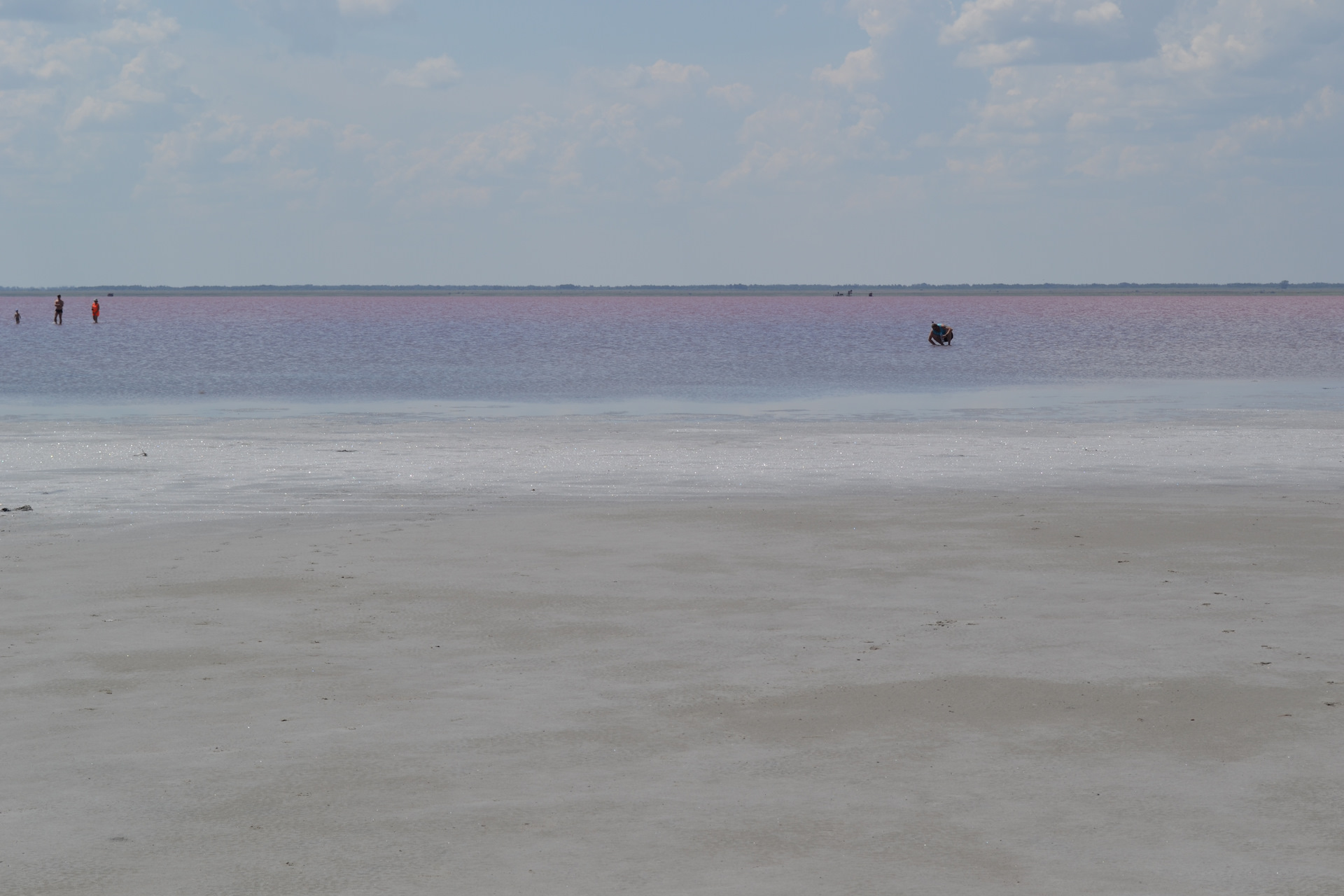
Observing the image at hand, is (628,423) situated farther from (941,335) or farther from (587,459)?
(941,335)

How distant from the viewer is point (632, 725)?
27.6ft

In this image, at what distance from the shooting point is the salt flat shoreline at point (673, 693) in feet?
21.2

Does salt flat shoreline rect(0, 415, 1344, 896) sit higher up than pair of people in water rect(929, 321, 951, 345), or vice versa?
pair of people in water rect(929, 321, 951, 345)

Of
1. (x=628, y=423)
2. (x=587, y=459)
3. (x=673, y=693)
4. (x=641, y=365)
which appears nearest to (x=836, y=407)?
(x=628, y=423)

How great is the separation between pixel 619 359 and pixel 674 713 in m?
56.6

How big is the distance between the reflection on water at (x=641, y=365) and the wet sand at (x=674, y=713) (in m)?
21.8

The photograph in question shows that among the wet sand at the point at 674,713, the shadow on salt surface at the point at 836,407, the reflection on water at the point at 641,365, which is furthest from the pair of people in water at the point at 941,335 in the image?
the wet sand at the point at 674,713

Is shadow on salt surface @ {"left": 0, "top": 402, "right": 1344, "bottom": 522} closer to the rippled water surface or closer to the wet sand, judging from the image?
the wet sand

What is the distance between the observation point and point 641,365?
196ft

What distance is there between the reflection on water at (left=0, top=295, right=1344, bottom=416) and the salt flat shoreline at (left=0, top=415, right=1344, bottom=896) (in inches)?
790

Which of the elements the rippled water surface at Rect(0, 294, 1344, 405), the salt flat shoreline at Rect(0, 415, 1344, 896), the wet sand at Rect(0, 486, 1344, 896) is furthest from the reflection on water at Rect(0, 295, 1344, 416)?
the wet sand at Rect(0, 486, 1344, 896)

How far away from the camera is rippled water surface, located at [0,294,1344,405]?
147 ft

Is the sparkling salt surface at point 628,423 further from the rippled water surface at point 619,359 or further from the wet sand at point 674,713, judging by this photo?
the wet sand at point 674,713

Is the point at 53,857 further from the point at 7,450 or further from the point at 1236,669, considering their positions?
the point at 7,450
